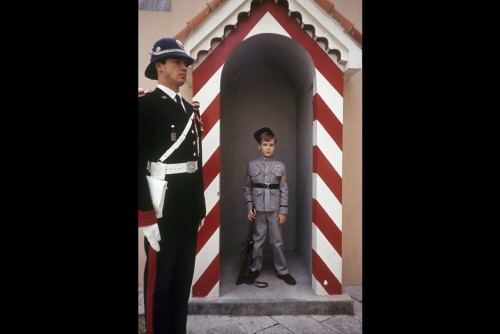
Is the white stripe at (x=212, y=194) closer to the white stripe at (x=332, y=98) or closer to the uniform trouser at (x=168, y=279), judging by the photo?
the uniform trouser at (x=168, y=279)

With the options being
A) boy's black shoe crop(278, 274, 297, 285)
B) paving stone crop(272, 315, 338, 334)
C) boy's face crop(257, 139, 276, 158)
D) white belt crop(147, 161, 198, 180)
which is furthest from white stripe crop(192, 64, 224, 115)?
paving stone crop(272, 315, 338, 334)

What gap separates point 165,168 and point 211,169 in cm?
82

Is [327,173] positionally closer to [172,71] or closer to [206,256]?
[206,256]

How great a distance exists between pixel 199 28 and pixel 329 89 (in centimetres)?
109

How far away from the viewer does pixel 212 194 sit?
2.46 m

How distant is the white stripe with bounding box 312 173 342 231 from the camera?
2.51 meters

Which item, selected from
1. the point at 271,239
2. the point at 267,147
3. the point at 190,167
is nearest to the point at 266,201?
the point at 271,239

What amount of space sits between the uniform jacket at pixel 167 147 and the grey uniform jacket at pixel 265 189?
1.06m

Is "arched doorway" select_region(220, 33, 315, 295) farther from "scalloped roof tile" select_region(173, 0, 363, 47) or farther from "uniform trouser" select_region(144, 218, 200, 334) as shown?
"uniform trouser" select_region(144, 218, 200, 334)

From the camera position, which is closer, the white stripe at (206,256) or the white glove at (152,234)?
the white glove at (152,234)

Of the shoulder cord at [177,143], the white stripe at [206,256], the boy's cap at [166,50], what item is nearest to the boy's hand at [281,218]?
the white stripe at [206,256]

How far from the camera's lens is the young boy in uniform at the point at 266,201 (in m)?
2.79
